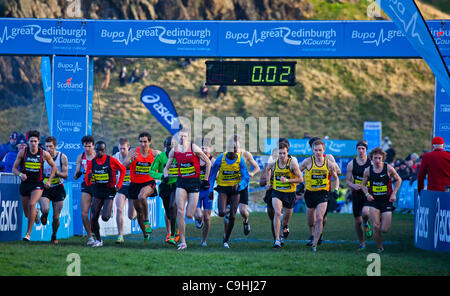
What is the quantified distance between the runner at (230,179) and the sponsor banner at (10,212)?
152 inches

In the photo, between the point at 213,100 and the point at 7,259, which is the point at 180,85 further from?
the point at 7,259

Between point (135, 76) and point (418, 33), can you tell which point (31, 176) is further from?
point (135, 76)

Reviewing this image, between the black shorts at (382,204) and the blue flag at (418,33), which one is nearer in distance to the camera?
the blue flag at (418,33)

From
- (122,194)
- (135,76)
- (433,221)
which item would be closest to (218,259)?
(122,194)

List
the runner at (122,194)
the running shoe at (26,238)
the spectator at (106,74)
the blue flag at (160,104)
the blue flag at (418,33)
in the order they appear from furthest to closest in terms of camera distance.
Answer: the spectator at (106,74)
the blue flag at (160,104)
the runner at (122,194)
the running shoe at (26,238)
the blue flag at (418,33)

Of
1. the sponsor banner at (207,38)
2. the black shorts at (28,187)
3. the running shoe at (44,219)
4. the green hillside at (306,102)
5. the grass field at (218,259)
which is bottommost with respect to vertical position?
the grass field at (218,259)

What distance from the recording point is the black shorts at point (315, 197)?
12.9m

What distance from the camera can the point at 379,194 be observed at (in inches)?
491

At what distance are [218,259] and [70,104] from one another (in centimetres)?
808

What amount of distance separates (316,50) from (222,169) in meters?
5.74

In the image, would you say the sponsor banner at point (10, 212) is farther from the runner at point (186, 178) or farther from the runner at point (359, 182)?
the runner at point (359, 182)

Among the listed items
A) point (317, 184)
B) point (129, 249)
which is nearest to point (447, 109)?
point (317, 184)

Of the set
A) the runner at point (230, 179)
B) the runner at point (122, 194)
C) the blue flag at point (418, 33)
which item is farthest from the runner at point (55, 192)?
the blue flag at point (418, 33)

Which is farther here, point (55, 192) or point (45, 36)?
point (45, 36)
